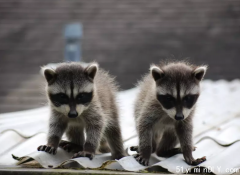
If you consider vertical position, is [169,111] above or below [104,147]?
above

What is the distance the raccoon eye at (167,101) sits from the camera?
16.8 ft

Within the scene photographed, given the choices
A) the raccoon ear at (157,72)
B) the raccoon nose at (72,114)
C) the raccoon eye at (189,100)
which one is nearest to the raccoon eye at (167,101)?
the raccoon eye at (189,100)

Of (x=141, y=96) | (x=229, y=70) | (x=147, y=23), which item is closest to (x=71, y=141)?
(x=141, y=96)

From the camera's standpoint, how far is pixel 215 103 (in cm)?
847

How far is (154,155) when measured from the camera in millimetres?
5676

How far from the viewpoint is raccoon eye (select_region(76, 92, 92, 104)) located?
17.2 feet

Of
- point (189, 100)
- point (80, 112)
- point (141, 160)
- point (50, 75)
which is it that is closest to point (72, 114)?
point (80, 112)

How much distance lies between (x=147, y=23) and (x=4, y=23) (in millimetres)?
3978

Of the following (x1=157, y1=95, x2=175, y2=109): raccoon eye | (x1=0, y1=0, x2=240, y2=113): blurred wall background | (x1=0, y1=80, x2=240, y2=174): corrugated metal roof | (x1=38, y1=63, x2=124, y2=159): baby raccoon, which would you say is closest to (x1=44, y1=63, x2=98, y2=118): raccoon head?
(x1=38, y1=63, x2=124, y2=159): baby raccoon

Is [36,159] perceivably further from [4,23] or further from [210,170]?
[4,23]

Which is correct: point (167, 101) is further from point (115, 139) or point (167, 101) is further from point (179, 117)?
point (115, 139)

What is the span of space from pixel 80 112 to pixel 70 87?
0.26m

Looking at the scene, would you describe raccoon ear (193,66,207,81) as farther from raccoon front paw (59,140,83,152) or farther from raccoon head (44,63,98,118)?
raccoon front paw (59,140,83,152)

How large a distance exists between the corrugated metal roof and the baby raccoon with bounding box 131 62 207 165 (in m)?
0.15
